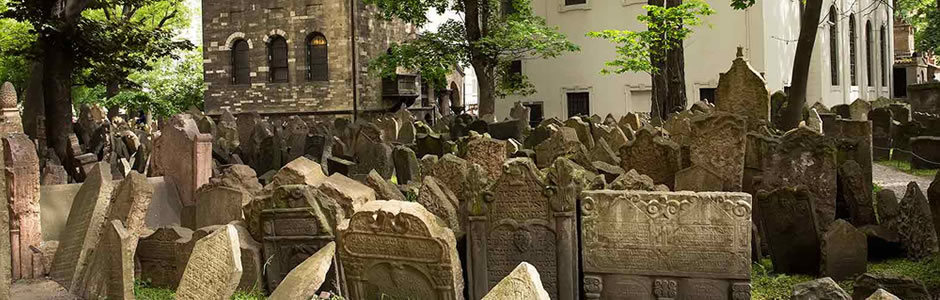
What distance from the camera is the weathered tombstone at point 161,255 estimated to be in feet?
26.7

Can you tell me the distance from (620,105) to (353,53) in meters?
9.79

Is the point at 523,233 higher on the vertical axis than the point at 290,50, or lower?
lower

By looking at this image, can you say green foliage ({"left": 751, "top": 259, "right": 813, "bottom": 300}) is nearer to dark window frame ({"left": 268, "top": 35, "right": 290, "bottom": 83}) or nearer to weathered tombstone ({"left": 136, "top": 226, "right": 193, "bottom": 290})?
weathered tombstone ({"left": 136, "top": 226, "right": 193, "bottom": 290})

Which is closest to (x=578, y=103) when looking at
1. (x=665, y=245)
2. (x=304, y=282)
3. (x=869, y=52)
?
(x=869, y=52)

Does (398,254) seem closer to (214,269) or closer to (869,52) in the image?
(214,269)

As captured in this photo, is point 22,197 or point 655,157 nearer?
point 22,197

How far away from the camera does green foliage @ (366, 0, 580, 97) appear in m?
23.7

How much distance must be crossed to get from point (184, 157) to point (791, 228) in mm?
6981

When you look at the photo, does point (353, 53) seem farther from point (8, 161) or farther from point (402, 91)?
Result: point (8, 161)

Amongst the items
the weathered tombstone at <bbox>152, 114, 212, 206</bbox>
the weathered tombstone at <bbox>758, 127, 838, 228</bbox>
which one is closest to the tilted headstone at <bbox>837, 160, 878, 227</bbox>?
the weathered tombstone at <bbox>758, 127, 838, 228</bbox>

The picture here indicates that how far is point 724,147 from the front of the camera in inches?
372

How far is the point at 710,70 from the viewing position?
27.8 metres

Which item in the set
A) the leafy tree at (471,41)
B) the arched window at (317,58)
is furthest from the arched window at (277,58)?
the leafy tree at (471,41)

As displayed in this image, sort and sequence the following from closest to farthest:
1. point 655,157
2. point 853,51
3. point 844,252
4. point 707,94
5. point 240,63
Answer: point 844,252, point 655,157, point 707,94, point 240,63, point 853,51
